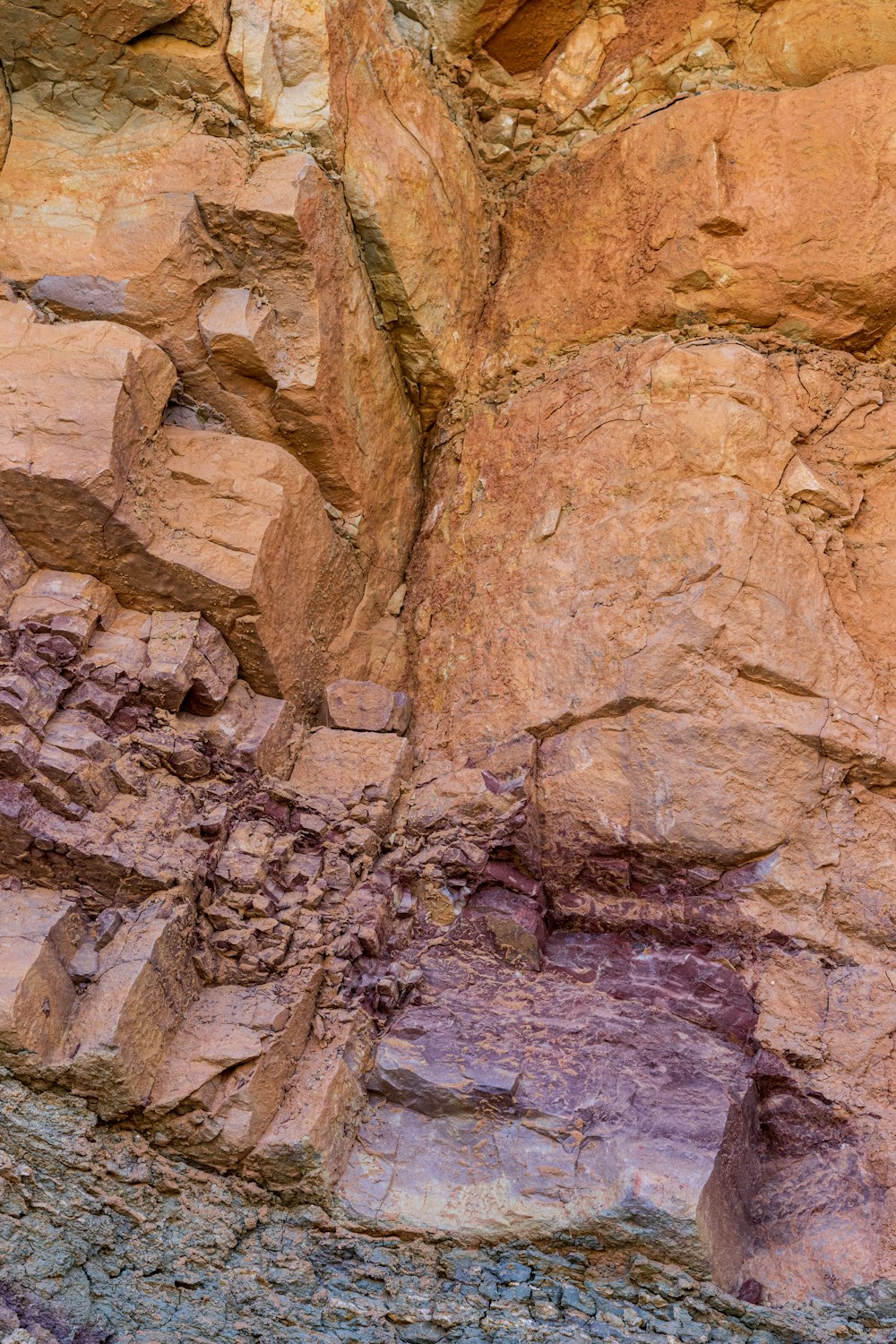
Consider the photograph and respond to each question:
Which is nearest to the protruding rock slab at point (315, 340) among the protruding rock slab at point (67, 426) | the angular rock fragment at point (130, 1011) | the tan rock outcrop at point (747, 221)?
the protruding rock slab at point (67, 426)

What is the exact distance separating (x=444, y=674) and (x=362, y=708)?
33 cm

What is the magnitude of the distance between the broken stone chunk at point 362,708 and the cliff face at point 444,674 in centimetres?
2

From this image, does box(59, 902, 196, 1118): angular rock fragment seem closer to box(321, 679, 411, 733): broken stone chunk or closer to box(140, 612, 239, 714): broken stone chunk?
box(140, 612, 239, 714): broken stone chunk

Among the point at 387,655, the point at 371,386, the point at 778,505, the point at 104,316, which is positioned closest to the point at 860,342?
the point at 778,505

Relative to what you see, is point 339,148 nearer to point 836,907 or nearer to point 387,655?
point 387,655

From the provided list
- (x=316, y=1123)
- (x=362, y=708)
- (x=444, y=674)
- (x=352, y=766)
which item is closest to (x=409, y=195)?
(x=444, y=674)

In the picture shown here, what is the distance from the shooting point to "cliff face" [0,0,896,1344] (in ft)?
10.2

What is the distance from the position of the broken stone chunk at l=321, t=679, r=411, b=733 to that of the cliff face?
0.07ft

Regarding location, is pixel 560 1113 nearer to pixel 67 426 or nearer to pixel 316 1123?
pixel 316 1123

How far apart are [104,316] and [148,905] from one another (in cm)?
192

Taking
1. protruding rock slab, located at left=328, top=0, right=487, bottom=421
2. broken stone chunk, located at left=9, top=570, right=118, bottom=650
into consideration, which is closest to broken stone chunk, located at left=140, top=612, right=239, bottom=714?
broken stone chunk, located at left=9, top=570, right=118, bottom=650

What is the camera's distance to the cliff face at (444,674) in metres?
3.11

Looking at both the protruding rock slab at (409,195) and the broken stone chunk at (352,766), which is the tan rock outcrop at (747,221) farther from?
the broken stone chunk at (352,766)

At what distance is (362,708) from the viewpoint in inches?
163
